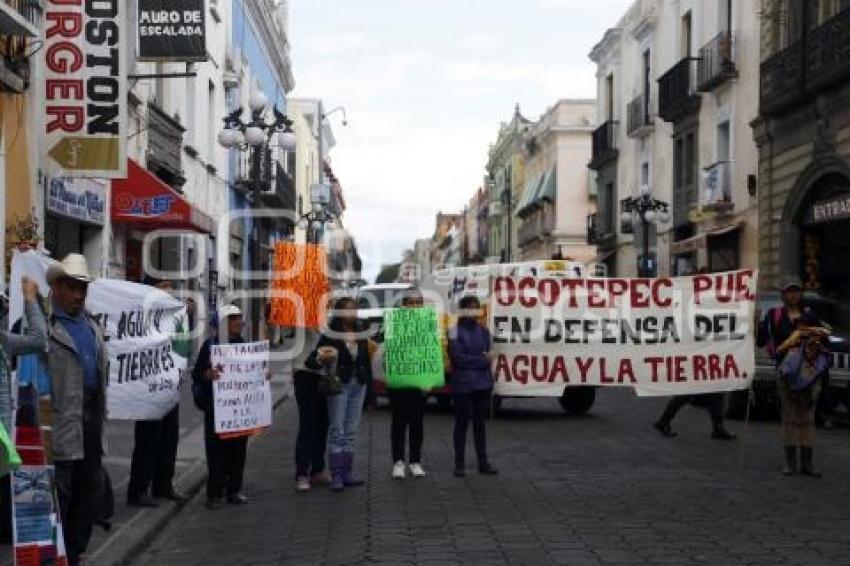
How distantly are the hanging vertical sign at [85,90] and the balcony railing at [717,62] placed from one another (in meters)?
18.2

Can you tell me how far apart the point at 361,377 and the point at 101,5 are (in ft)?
22.2

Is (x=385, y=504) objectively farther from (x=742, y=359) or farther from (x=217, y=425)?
(x=742, y=359)

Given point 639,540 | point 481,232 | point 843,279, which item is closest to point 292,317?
point 843,279

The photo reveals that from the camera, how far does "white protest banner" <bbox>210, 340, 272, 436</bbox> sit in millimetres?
9656

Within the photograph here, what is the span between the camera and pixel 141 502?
9.31 meters

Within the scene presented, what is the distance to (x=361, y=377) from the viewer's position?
34.1 ft

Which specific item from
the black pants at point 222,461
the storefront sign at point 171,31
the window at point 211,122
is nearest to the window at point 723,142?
the window at point 211,122

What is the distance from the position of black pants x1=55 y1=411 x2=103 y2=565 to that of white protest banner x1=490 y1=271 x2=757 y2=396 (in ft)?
20.1

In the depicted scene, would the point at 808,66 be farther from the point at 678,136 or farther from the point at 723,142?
the point at 678,136

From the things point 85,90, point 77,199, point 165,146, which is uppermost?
point 165,146

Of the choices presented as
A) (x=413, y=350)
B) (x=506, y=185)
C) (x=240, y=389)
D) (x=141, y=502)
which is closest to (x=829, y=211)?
(x=413, y=350)

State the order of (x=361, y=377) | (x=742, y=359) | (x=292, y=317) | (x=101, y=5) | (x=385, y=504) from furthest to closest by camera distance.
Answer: (x=292, y=317) < (x=101, y=5) < (x=742, y=359) < (x=361, y=377) < (x=385, y=504)

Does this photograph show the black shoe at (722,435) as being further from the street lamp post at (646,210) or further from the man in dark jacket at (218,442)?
the street lamp post at (646,210)

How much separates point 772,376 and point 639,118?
24110 millimetres
